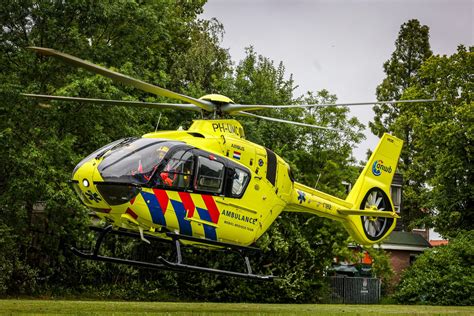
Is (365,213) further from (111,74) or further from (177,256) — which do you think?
(111,74)

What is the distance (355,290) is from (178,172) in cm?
2375

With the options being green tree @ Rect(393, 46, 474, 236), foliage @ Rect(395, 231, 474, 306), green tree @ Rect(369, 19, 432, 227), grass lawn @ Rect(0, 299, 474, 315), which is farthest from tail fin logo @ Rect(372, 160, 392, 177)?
green tree @ Rect(369, 19, 432, 227)

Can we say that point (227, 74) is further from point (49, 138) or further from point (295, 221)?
point (49, 138)

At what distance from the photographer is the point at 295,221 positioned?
33.7 metres

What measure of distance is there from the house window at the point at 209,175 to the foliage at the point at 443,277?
21.6 m

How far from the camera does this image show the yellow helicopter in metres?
16.0

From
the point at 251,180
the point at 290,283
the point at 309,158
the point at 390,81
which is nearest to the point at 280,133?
the point at 309,158

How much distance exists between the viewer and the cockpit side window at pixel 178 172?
16312mm

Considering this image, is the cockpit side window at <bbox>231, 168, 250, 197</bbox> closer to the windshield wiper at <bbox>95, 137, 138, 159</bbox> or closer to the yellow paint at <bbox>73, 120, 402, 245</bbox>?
the yellow paint at <bbox>73, 120, 402, 245</bbox>

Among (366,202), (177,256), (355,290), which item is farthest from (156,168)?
(355,290)

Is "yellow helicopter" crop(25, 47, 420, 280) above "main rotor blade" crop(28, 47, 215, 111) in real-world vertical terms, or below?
below

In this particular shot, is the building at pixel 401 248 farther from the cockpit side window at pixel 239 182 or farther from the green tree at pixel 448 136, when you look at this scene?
the cockpit side window at pixel 239 182

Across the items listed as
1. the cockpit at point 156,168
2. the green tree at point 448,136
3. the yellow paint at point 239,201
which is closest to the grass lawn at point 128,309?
the yellow paint at point 239,201

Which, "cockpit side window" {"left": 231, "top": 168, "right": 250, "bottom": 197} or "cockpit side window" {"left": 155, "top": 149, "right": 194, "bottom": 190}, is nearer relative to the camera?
"cockpit side window" {"left": 155, "top": 149, "right": 194, "bottom": 190}
